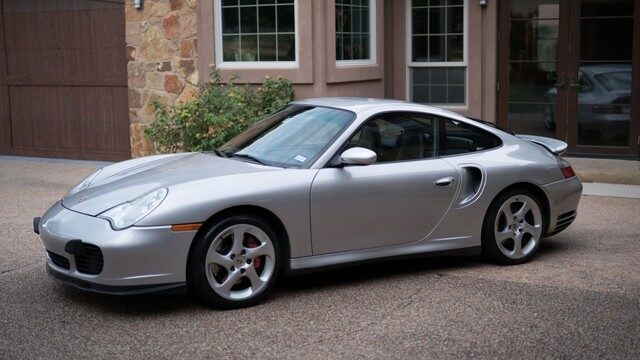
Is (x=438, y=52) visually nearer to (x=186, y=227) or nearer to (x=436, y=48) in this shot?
(x=436, y=48)

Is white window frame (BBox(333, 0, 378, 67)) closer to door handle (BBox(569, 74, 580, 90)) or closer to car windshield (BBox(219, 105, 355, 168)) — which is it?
door handle (BBox(569, 74, 580, 90))

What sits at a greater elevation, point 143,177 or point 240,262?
point 143,177

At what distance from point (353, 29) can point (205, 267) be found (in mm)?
7306

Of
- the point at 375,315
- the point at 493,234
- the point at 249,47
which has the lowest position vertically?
the point at 375,315

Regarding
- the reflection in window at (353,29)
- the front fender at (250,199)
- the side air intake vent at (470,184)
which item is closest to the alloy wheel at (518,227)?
the side air intake vent at (470,184)

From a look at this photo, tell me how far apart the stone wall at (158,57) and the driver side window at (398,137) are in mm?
6232

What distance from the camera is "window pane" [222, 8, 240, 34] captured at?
12531 mm

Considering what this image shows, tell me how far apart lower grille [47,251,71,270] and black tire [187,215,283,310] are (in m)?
0.83

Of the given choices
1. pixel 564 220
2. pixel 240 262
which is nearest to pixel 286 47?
pixel 564 220

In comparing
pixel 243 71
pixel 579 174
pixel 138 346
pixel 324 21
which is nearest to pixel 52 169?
pixel 243 71

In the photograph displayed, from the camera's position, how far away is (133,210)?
5.90 meters

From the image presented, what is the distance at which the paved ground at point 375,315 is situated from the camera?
532cm

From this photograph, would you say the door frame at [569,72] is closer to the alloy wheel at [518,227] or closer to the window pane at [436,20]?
the window pane at [436,20]

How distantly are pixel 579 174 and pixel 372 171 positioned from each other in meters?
5.20
